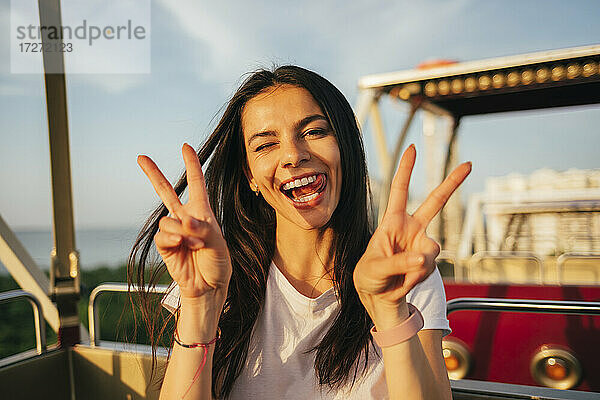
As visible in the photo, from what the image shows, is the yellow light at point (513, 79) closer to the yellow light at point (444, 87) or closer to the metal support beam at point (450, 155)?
the yellow light at point (444, 87)

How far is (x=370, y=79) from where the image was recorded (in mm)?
3547

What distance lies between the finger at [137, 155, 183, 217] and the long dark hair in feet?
1.07

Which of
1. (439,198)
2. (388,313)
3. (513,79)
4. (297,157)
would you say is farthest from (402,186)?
(513,79)

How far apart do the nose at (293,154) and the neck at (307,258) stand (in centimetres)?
22

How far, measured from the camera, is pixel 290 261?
4.57ft

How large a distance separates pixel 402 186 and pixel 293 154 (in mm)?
376

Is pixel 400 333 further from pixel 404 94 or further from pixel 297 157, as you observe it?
pixel 404 94

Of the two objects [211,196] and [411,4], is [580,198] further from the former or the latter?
[411,4]

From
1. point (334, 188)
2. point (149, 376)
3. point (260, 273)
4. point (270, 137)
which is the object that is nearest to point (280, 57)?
point (270, 137)

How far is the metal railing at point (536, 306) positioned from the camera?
4.96 feet

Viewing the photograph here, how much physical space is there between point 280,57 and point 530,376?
6.36 ft

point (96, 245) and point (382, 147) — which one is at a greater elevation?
point (382, 147)

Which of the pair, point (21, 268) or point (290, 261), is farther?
point (21, 268)

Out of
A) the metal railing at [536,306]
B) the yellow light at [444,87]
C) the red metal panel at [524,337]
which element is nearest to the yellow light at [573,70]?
the yellow light at [444,87]
